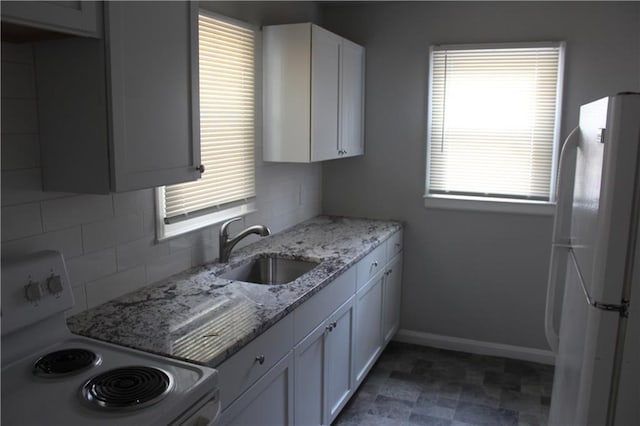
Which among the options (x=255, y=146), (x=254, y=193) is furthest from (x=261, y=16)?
(x=254, y=193)

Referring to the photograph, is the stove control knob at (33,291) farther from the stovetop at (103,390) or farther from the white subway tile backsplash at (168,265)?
the white subway tile backsplash at (168,265)

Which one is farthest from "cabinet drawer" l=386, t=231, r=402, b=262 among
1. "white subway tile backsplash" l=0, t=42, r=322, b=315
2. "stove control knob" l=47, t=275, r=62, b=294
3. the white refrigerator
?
"stove control knob" l=47, t=275, r=62, b=294

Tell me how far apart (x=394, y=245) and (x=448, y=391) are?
3.29 feet

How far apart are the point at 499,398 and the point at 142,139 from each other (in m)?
2.63

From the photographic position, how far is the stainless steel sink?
2.94 meters

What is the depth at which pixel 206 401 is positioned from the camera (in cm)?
156

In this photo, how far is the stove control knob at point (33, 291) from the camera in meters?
1.67

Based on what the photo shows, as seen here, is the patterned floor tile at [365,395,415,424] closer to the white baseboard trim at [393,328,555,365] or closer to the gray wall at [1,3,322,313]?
the white baseboard trim at [393,328,555,365]

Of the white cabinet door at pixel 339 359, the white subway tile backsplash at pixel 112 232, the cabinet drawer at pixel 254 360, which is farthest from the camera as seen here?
the white cabinet door at pixel 339 359

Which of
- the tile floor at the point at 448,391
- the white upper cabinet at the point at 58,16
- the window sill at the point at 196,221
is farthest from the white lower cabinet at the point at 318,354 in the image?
the white upper cabinet at the point at 58,16

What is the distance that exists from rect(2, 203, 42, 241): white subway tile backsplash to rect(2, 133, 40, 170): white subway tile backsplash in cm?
13

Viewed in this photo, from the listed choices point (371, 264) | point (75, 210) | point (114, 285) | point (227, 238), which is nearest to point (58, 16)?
point (75, 210)

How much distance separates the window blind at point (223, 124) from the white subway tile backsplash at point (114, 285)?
11.3 inches

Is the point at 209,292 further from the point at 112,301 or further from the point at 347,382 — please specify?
the point at 347,382
